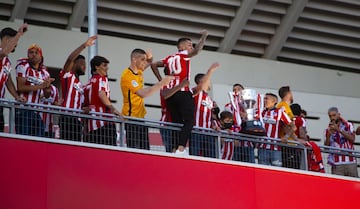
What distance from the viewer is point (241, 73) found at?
15.5m

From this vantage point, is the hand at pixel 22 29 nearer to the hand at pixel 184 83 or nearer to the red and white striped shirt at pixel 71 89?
the red and white striped shirt at pixel 71 89


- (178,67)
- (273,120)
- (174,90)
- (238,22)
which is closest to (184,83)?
(174,90)

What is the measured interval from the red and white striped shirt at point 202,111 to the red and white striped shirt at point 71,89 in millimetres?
1551

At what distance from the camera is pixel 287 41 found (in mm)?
15961

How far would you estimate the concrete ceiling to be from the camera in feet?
45.7

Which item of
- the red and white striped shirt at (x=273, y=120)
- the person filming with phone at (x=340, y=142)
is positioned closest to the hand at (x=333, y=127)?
the person filming with phone at (x=340, y=142)

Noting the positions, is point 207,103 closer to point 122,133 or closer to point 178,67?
point 178,67

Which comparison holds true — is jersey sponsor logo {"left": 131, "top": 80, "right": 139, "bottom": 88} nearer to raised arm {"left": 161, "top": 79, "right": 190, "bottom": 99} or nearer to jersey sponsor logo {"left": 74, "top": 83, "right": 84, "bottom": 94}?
raised arm {"left": 161, "top": 79, "right": 190, "bottom": 99}

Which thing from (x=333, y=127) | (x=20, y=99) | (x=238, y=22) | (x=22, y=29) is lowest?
(x=333, y=127)

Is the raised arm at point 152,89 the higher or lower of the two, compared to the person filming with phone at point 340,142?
higher

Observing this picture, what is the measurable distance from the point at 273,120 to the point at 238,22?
4020mm

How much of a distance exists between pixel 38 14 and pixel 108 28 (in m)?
1.21

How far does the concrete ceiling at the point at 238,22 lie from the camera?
13938 millimetres

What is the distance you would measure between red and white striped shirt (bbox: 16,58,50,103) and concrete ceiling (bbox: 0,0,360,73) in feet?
12.3
